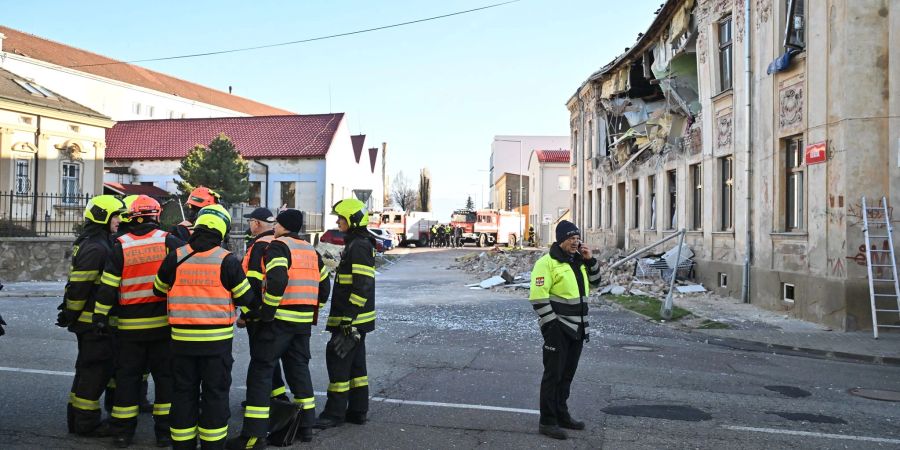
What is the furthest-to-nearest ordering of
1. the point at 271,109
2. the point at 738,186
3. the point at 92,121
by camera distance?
1. the point at 271,109
2. the point at 92,121
3. the point at 738,186

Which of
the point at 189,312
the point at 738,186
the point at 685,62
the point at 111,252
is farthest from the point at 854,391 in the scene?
the point at 685,62

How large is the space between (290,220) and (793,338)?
29.8ft

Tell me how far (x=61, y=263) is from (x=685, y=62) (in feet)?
60.6

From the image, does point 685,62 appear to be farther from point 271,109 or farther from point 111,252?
point 271,109

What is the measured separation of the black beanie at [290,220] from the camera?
5.82 metres

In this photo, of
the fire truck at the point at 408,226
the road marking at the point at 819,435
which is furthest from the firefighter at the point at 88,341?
the fire truck at the point at 408,226

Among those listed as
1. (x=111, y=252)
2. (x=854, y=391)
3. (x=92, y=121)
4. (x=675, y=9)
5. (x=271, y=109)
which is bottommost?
(x=854, y=391)

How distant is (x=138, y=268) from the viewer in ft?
18.8

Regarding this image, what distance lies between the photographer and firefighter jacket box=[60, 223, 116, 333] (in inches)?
227

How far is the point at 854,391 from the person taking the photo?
26.3 feet

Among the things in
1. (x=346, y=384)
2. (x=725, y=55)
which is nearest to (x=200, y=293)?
(x=346, y=384)

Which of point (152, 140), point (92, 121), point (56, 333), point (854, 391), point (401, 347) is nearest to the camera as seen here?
point (854, 391)

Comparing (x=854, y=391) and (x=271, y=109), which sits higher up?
(x=271, y=109)

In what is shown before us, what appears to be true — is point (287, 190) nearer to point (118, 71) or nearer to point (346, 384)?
point (118, 71)
